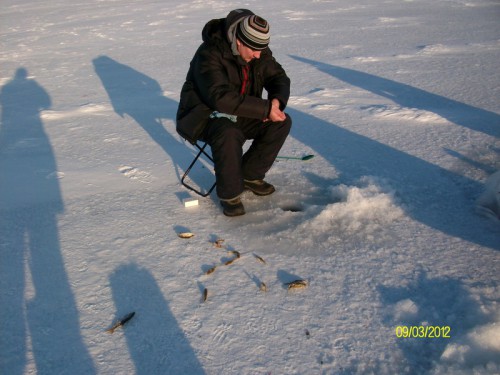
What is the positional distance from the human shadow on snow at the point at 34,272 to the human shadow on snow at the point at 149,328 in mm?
201

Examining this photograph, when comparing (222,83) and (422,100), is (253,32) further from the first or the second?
(422,100)

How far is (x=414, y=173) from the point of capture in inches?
124

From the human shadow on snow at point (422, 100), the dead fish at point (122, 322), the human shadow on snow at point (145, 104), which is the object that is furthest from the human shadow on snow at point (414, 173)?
the dead fish at point (122, 322)

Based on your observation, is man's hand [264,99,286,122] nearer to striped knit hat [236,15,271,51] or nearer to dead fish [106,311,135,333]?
striped knit hat [236,15,271,51]

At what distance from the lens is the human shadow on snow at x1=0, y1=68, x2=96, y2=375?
69.8 inches

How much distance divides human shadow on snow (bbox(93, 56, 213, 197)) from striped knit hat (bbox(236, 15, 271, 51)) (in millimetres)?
1157

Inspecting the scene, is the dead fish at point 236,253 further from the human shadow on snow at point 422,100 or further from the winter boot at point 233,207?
the human shadow on snow at point 422,100

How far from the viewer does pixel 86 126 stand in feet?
14.3

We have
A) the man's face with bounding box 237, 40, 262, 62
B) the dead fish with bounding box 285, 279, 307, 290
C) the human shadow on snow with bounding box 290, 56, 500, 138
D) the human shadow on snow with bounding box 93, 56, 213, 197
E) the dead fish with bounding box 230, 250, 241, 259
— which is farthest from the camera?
the human shadow on snow with bounding box 290, 56, 500, 138

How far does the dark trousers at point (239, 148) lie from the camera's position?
104 inches

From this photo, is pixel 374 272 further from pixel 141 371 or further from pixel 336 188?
pixel 141 371

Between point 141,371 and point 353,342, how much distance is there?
2.92 feet
